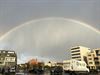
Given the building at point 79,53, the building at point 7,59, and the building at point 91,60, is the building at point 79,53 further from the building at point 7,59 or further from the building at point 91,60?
the building at point 7,59

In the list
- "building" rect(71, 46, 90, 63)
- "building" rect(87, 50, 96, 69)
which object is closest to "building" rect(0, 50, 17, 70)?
"building" rect(87, 50, 96, 69)

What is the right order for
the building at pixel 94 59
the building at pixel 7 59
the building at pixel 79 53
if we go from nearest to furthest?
the building at pixel 7 59 → the building at pixel 94 59 → the building at pixel 79 53

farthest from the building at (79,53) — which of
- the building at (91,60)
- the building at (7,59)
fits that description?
the building at (7,59)

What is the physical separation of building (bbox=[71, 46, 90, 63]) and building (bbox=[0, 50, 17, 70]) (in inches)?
640

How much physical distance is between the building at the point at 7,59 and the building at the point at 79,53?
16.3m

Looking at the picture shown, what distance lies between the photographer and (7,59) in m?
18.5

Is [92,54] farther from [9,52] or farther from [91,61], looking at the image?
[9,52]

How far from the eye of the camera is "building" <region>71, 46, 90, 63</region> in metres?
33.2

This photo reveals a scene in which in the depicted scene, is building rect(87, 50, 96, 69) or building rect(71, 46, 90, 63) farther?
building rect(71, 46, 90, 63)

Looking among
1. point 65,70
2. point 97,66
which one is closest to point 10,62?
point 65,70

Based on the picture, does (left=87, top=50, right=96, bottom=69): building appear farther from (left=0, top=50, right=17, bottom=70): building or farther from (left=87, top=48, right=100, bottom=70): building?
(left=0, top=50, right=17, bottom=70): building

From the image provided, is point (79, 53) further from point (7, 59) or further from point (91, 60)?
point (7, 59)

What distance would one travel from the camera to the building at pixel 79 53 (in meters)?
33.2

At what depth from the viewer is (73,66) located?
17875 millimetres
